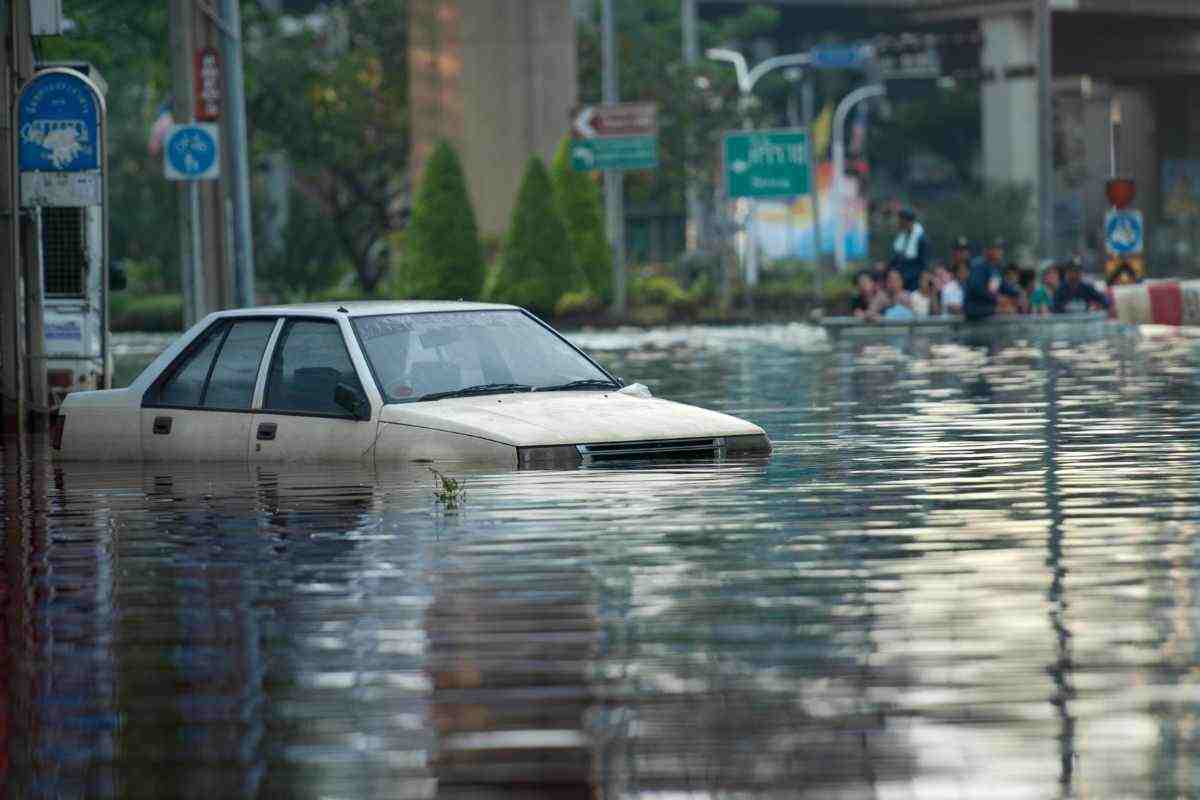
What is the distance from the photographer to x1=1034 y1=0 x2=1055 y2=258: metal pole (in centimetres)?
4600

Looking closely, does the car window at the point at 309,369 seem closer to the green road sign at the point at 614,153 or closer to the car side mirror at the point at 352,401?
the car side mirror at the point at 352,401

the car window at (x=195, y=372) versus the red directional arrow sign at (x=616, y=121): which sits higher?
the red directional arrow sign at (x=616, y=121)

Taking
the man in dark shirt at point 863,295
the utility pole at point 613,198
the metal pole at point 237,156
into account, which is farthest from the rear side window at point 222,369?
the utility pole at point 613,198

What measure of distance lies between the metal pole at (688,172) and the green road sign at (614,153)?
834 inches

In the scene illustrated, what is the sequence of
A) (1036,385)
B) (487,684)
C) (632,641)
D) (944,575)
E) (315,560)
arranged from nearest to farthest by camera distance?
(487,684) → (632,641) → (944,575) → (315,560) → (1036,385)

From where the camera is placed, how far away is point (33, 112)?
23.6 m

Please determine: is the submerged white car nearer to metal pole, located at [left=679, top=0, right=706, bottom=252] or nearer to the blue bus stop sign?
the blue bus stop sign

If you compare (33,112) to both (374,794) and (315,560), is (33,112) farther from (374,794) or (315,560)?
(374,794)

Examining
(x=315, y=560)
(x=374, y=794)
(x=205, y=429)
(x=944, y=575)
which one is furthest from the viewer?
(x=205, y=429)

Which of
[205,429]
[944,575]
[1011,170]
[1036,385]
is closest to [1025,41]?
[1011,170]

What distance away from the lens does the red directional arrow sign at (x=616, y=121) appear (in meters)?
57.0

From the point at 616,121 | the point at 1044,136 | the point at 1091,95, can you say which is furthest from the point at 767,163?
the point at 1091,95

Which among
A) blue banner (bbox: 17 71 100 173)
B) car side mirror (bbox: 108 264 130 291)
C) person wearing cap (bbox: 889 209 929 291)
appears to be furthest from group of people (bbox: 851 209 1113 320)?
blue banner (bbox: 17 71 100 173)

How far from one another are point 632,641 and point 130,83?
8181 cm
